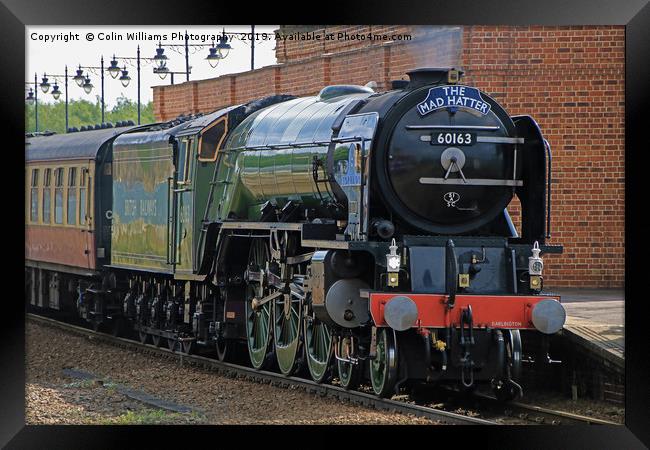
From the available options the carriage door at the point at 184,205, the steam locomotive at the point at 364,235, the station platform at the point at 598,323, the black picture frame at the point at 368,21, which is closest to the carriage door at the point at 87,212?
the steam locomotive at the point at 364,235

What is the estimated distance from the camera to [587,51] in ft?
57.3

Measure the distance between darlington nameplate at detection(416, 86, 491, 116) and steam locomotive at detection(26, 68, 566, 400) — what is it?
0.04 feet

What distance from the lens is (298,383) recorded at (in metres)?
13.7

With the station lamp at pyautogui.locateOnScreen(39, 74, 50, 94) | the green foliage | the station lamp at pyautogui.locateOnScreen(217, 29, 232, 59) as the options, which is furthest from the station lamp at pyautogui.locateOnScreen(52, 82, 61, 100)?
the green foliage

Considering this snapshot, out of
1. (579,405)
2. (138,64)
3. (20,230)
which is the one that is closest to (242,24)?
Answer: (20,230)

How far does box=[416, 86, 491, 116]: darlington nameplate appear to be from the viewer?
39.2 feet

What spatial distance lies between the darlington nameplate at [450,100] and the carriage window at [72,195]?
1013cm

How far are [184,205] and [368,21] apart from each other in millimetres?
7358

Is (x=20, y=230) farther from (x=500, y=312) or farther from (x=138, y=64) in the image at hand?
(x=138, y=64)

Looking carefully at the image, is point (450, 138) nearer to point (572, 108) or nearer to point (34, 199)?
point (572, 108)

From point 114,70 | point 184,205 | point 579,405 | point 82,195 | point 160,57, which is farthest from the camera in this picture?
point 114,70

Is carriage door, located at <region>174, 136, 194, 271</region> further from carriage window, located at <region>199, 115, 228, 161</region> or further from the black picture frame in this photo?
the black picture frame

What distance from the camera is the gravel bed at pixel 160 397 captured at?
11781mm

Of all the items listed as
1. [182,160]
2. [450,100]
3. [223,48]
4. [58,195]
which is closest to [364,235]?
[450,100]
